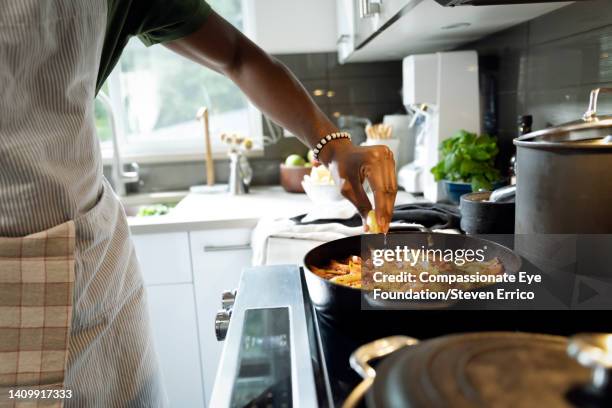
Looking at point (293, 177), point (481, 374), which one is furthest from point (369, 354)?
point (293, 177)

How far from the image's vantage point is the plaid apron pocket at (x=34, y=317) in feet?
1.87

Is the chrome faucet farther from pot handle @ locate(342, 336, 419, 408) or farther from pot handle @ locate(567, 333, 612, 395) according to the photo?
pot handle @ locate(567, 333, 612, 395)

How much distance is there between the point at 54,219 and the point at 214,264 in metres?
0.97

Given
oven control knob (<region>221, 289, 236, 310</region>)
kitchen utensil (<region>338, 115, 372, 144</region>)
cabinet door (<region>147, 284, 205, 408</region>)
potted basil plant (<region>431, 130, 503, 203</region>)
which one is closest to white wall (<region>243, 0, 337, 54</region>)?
kitchen utensil (<region>338, 115, 372, 144</region>)

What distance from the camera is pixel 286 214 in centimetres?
150

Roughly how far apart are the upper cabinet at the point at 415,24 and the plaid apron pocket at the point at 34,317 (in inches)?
26.8

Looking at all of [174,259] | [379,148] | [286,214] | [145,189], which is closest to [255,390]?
[379,148]

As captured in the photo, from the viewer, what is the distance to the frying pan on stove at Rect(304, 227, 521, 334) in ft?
1.82

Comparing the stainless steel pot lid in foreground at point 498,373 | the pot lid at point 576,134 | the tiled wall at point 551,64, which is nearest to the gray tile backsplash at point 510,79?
the tiled wall at point 551,64

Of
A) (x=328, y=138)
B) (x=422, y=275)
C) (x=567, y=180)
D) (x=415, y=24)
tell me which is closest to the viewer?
(x=567, y=180)

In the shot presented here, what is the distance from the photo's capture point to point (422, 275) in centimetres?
61

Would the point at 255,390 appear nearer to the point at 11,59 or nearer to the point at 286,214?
the point at 11,59

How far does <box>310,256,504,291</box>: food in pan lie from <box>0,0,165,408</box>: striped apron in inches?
11.8

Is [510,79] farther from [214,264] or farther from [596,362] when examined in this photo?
[596,362]
